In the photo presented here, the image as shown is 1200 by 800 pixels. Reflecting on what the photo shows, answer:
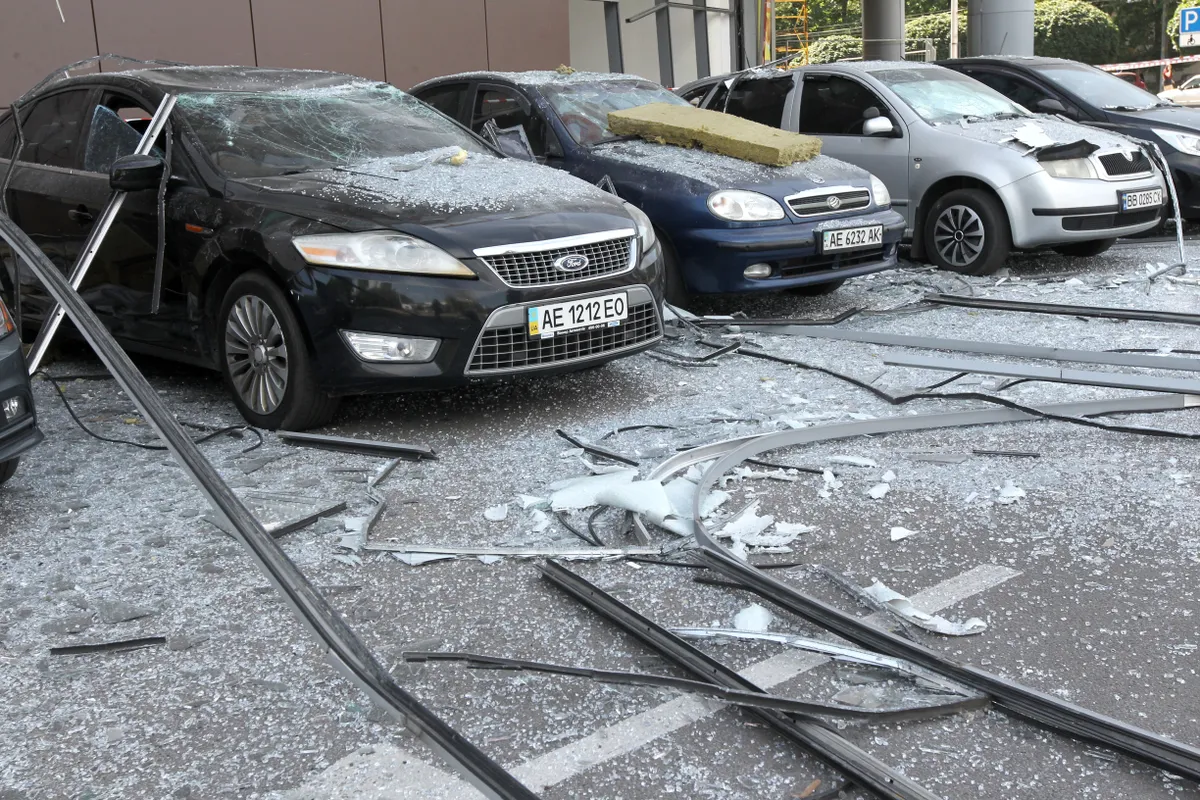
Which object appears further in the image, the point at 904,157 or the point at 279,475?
the point at 904,157

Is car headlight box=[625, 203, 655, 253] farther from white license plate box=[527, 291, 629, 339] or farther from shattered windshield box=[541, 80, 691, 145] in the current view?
shattered windshield box=[541, 80, 691, 145]

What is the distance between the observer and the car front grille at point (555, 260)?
17.6 feet

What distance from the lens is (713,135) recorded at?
8.10 m

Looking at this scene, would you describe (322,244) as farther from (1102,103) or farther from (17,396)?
(1102,103)

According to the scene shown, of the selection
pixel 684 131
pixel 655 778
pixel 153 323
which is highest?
pixel 684 131

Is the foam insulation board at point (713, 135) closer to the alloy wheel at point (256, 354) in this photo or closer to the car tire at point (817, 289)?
the car tire at point (817, 289)

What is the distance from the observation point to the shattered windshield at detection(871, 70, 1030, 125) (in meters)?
9.90

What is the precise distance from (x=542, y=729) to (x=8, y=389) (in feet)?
8.08

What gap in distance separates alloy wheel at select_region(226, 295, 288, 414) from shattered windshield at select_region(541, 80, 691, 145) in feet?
10.7

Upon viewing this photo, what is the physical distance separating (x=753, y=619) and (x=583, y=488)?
121 cm

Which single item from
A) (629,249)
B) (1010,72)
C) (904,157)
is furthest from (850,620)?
(1010,72)

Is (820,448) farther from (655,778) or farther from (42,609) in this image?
Answer: (42,609)

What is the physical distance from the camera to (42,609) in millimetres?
3697

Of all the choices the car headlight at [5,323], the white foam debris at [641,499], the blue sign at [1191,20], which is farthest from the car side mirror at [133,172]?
the blue sign at [1191,20]
